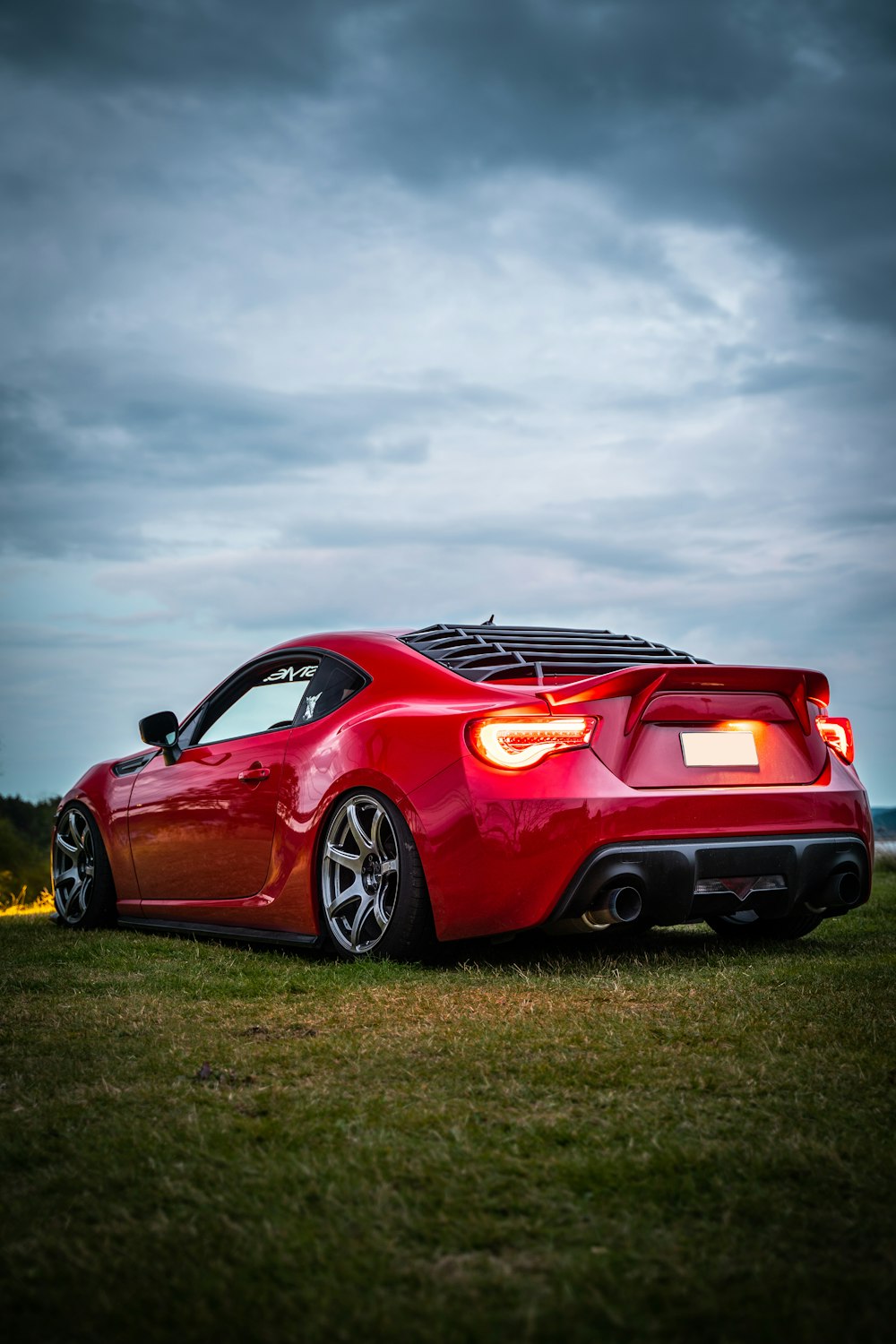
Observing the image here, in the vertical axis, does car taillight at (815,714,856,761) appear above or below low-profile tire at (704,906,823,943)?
above

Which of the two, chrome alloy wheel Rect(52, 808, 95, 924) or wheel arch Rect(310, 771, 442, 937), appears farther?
chrome alloy wheel Rect(52, 808, 95, 924)

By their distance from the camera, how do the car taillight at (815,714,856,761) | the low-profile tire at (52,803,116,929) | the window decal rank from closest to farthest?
the car taillight at (815,714,856,761) → the window decal → the low-profile tire at (52,803,116,929)

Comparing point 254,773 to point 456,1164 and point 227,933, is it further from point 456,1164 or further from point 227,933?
point 456,1164

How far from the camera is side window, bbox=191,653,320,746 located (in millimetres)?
5973

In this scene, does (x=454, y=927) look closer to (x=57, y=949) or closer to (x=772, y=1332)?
(x=57, y=949)

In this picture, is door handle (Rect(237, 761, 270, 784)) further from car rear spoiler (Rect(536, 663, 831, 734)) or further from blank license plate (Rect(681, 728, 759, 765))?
blank license plate (Rect(681, 728, 759, 765))

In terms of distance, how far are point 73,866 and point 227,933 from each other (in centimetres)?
197

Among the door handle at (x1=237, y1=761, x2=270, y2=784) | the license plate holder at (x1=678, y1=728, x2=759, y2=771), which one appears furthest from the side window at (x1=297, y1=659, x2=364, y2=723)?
the license plate holder at (x1=678, y1=728, x2=759, y2=771)

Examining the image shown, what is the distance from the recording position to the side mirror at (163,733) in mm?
6594

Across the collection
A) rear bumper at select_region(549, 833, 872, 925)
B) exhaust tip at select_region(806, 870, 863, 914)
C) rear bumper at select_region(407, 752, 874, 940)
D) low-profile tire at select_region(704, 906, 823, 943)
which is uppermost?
rear bumper at select_region(407, 752, 874, 940)

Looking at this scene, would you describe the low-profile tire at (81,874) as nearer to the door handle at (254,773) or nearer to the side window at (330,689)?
the door handle at (254,773)

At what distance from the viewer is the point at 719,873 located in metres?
4.74

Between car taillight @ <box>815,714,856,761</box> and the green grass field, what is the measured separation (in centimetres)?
133

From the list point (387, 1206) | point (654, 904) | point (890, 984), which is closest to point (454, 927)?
point (654, 904)
